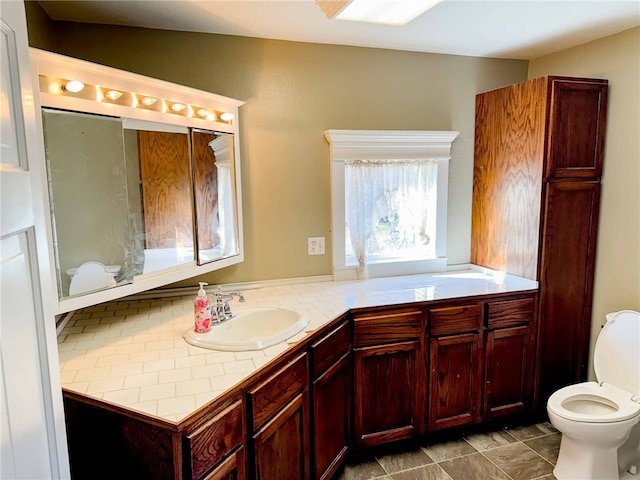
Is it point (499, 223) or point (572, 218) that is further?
point (499, 223)

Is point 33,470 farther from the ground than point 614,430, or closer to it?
farther from the ground

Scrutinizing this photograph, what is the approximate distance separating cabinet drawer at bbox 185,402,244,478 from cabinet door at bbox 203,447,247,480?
0.08 feet

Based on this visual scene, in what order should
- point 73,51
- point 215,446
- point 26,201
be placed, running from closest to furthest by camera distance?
point 26,201 < point 215,446 < point 73,51

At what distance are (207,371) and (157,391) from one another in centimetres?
19

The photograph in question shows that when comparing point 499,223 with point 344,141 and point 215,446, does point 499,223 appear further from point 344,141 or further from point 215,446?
point 215,446

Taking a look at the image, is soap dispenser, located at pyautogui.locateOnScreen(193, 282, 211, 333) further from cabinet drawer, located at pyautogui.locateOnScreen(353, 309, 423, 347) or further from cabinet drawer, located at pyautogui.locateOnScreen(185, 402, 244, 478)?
cabinet drawer, located at pyautogui.locateOnScreen(353, 309, 423, 347)

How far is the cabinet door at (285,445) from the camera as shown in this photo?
1.59 m

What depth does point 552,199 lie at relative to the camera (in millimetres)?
2506

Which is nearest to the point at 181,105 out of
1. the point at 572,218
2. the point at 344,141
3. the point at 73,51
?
the point at 73,51

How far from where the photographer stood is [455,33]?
8.02 feet

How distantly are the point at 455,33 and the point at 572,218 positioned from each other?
1285 millimetres

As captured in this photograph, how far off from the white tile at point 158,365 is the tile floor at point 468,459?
Answer: 4.02ft

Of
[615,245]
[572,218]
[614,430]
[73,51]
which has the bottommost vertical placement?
[614,430]

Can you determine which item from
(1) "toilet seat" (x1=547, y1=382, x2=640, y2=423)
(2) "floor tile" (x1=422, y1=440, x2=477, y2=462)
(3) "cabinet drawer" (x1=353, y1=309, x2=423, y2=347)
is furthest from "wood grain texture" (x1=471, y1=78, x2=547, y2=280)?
(2) "floor tile" (x1=422, y1=440, x2=477, y2=462)
